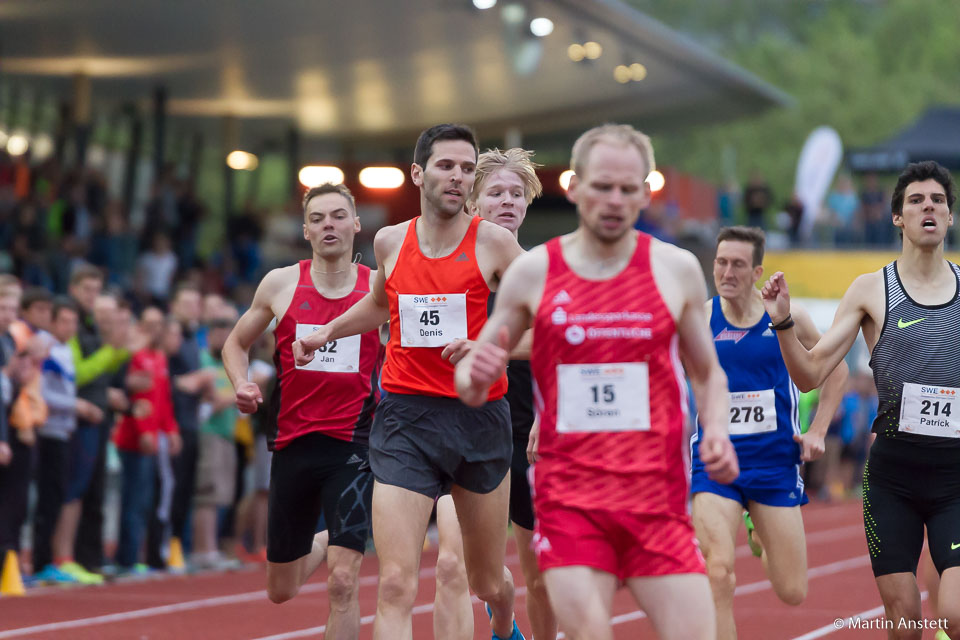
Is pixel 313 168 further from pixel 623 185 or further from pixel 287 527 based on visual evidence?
pixel 623 185

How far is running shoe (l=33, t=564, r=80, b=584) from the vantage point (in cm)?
1195

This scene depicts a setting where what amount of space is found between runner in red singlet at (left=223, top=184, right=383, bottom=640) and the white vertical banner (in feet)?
83.4

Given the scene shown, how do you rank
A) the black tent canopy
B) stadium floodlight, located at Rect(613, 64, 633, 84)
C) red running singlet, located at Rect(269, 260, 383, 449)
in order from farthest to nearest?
the black tent canopy → stadium floodlight, located at Rect(613, 64, 633, 84) → red running singlet, located at Rect(269, 260, 383, 449)

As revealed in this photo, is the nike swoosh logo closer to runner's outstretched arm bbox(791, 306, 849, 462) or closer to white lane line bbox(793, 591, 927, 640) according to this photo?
runner's outstretched arm bbox(791, 306, 849, 462)

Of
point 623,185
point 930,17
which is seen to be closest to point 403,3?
point 623,185

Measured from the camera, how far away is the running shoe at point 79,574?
12.1m

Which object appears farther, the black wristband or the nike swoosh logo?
the nike swoosh logo

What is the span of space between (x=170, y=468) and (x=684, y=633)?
9256 millimetres

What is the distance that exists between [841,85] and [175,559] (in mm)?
56014

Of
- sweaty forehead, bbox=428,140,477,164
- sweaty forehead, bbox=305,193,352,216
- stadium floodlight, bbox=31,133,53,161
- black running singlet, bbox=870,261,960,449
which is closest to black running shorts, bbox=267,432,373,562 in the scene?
sweaty forehead, bbox=305,193,352,216

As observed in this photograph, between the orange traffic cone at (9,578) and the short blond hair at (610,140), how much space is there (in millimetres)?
7684

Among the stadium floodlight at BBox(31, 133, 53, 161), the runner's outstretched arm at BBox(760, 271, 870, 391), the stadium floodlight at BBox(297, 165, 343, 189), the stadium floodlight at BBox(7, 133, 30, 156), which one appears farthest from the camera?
the stadium floodlight at BBox(297, 165, 343, 189)

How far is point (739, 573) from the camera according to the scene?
47.8ft

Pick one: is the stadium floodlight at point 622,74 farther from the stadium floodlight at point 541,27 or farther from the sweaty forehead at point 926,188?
the sweaty forehead at point 926,188
